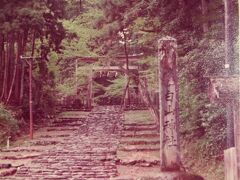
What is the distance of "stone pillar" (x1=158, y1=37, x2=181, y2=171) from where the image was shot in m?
10.7

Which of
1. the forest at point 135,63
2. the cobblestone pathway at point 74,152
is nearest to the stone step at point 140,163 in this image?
the cobblestone pathway at point 74,152

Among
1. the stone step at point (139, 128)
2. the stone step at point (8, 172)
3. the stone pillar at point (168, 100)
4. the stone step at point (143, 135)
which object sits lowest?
the stone step at point (8, 172)

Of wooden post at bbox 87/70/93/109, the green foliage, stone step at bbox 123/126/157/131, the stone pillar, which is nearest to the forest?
the green foliage

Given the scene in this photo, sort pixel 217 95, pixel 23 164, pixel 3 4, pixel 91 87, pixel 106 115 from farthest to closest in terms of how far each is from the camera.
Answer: pixel 91 87 < pixel 106 115 < pixel 3 4 < pixel 23 164 < pixel 217 95

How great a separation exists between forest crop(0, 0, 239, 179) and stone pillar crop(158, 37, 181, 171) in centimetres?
145

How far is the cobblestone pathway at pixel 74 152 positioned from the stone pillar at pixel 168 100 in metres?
3.32

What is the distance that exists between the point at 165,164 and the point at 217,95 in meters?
3.87

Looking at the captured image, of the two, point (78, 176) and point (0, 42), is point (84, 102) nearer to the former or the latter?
point (0, 42)

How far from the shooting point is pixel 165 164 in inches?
413

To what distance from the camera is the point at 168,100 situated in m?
10.8

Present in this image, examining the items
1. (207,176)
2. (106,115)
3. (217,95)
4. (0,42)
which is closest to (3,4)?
(0,42)

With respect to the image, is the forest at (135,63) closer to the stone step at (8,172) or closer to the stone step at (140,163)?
the stone step at (140,163)

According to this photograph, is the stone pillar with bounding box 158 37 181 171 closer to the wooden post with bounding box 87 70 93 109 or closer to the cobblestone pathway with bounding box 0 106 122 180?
the cobblestone pathway with bounding box 0 106 122 180

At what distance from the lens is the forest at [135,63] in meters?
13.3
